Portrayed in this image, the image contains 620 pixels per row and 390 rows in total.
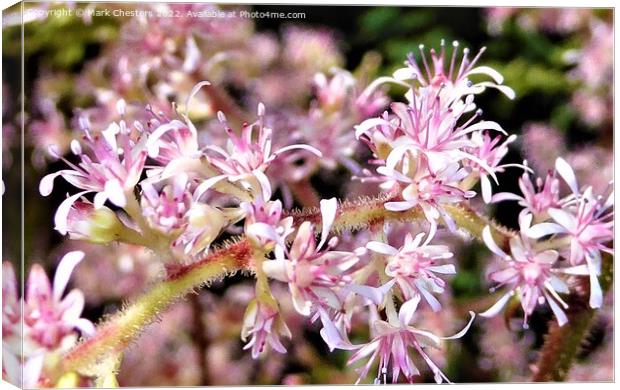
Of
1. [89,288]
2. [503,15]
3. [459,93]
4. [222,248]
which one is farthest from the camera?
[503,15]

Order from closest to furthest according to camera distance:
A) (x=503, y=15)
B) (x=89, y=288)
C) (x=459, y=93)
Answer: (x=459, y=93) < (x=89, y=288) < (x=503, y=15)

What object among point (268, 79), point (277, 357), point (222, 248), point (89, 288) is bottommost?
point (277, 357)

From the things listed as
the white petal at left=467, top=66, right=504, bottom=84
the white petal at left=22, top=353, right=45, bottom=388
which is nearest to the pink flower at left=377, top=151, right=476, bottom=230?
the white petal at left=467, top=66, right=504, bottom=84

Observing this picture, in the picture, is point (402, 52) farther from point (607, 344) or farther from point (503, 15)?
point (607, 344)

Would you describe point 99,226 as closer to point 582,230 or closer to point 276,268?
point 276,268

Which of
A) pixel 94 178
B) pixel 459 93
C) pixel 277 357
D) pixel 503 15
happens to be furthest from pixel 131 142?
pixel 503 15

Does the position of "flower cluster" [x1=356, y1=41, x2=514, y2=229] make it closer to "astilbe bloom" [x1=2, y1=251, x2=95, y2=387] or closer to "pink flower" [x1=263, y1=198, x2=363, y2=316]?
"pink flower" [x1=263, y1=198, x2=363, y2=316]

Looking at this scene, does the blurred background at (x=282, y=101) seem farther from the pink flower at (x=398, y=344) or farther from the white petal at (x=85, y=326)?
the white petal at (x=85, y=326)
